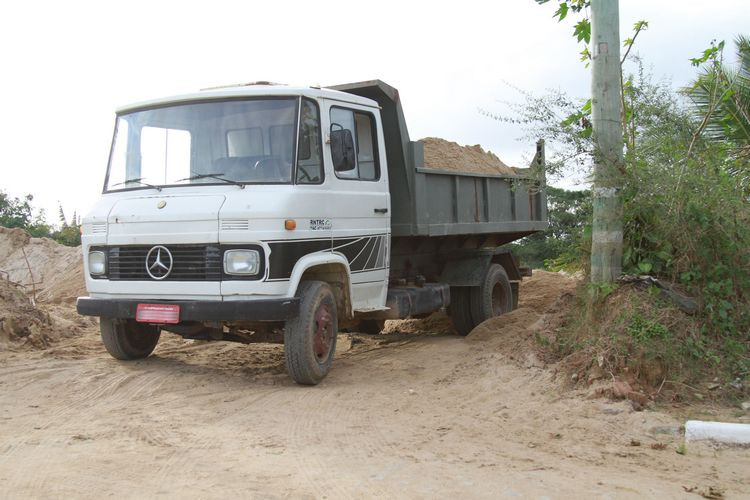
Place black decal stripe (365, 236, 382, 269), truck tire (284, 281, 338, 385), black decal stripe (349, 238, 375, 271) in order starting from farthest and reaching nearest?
black decal stripe (365, 236, 382, 269), black decal stripe (349, 238, 375, 271), truck tire (284, 281, 338, 385)

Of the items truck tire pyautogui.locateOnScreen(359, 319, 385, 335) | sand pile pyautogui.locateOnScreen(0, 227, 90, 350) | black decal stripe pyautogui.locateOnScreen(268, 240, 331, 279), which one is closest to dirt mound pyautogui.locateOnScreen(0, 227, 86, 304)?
sand pile pyautogui.locateOnScreen(0, 227, 90, 350)

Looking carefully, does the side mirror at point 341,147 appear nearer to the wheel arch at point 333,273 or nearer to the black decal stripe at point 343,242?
the black decal stripe at point 343,242

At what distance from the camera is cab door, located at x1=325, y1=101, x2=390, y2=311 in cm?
718

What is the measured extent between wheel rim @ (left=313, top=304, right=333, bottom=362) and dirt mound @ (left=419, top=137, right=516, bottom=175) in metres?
2.67

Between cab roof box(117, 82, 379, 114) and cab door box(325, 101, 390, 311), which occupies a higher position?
cab roof box(117, 82, 379, 114)

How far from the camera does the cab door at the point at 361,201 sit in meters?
7.18

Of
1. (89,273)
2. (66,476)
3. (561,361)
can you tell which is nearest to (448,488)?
(66,476)

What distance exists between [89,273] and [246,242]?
5.87 feet

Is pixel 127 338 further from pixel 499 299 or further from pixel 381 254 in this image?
pixel 499 299

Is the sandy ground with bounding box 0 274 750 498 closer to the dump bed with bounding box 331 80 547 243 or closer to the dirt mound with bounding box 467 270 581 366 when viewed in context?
the dirt mound with bounding box 467 270 581 366

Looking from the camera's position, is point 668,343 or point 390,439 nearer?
point 390,439

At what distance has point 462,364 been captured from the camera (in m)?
7.56

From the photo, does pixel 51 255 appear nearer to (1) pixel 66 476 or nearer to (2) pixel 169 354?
(2) pixel 169 354

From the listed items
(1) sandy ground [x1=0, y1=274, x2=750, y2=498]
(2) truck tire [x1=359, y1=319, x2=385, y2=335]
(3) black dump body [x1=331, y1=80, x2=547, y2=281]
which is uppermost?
(3) black dump body [x1=331, y1=80, x2=547, y2=281]
